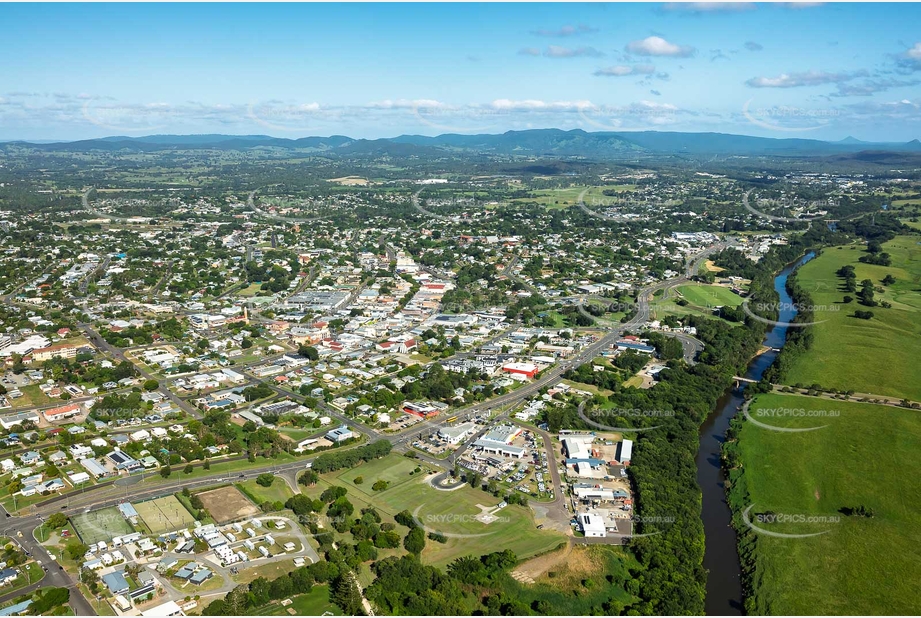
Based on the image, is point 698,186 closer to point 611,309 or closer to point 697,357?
point 611,309

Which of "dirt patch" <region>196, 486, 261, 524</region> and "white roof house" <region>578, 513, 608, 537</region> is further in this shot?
"dirt patch" <region>196, 486, 261, 524</region>

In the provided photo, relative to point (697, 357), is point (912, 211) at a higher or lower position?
higher

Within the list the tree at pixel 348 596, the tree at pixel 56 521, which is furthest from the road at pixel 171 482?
the tree at pixel 348 596

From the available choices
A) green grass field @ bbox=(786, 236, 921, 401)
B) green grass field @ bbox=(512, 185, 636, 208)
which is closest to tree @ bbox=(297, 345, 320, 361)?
green grass field @ bbox=(786, 236, 921, 401)

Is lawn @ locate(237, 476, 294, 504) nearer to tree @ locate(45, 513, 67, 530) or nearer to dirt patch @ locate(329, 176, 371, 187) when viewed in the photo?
tree @ locate(45, 513, 67, 530)

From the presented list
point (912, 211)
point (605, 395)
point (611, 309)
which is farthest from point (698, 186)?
point (605, 395)

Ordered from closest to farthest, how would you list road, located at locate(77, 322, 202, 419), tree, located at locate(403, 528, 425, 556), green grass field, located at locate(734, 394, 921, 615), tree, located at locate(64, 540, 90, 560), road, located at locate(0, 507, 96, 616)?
road, located at locate(0, 507, 96, 616) → green grass field, located at locate(734, 394, 921, 615) → tree, located at locate(64, 540, 90, 560) → tree, located at locate(403, 528, 425, 556) → road, located at locate(77, 322, 202, 419)
